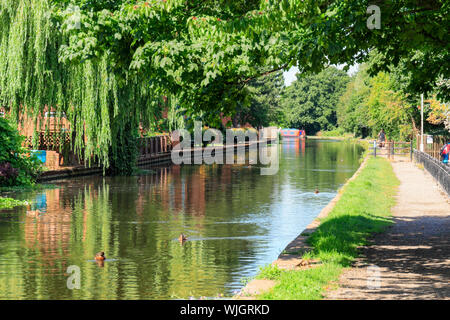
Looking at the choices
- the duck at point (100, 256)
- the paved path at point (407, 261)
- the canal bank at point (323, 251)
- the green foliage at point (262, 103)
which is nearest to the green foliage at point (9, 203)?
the duck at point (100, 256)

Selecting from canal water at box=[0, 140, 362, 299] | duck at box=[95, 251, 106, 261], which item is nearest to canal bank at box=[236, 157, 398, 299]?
canal water at box=[0, 140, 362, 299]

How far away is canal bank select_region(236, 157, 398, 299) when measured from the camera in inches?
342

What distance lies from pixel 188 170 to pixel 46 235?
2206 cm

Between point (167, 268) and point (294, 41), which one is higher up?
point (294, 41)

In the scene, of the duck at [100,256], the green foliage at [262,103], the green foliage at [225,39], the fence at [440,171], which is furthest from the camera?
the green foliage at [262,103]

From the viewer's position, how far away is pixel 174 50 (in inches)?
448

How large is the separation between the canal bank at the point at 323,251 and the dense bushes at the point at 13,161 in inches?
452

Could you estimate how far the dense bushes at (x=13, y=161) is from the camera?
2377 centimetres

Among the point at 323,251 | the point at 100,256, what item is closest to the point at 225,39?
the point at 323,251

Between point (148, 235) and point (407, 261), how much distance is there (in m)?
5.96

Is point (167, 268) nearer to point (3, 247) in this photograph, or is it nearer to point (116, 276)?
point (116, 276)

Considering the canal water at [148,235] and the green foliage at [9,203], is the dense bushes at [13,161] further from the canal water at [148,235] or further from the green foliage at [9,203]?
the green foliage at [9,203]
